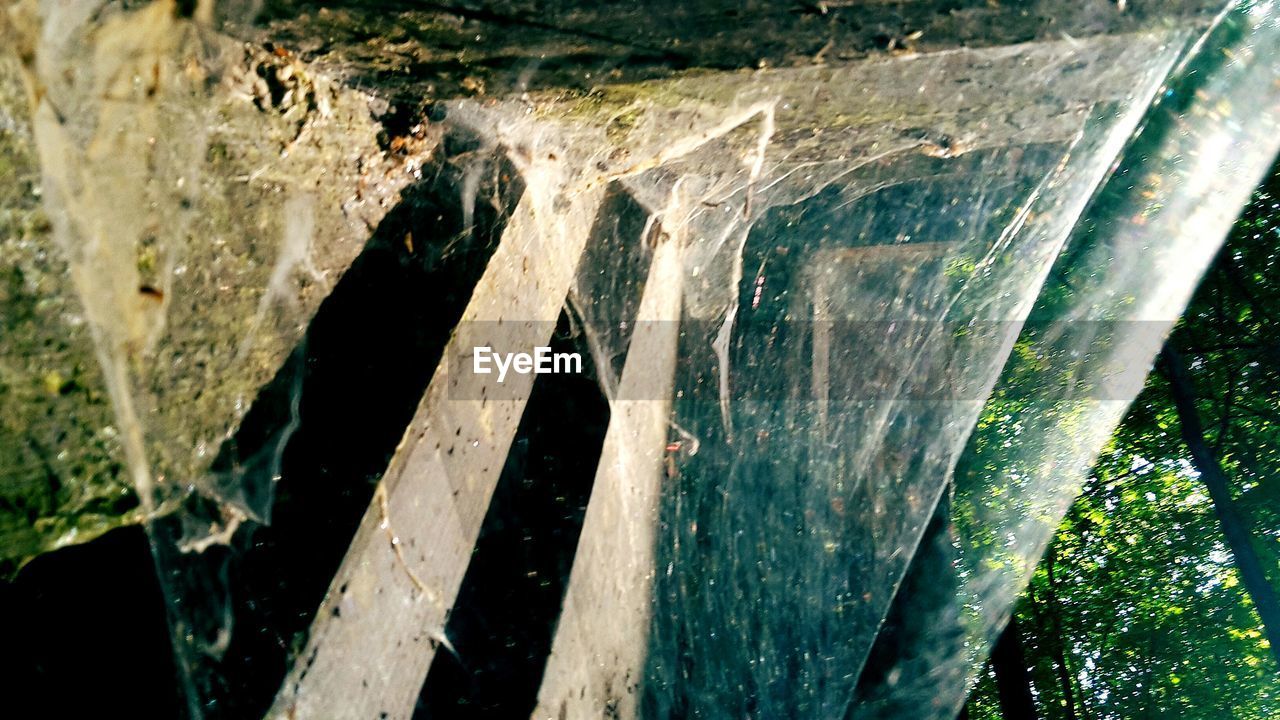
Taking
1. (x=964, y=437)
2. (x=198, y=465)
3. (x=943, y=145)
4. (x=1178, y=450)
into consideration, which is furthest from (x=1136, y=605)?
(x=198, y=465)

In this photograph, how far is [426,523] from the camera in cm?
142

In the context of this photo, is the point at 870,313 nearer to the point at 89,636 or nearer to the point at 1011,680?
the point at 89,636

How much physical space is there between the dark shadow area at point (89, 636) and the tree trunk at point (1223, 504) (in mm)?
10815

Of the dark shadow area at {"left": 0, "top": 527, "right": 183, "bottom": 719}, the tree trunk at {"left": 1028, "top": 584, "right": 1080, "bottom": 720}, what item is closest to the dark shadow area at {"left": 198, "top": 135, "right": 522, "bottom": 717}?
the dark shadow area at {"left": 0, "top": 527, "right": 183, "bottom": 719}

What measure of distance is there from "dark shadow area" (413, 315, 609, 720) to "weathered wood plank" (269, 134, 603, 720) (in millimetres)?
153

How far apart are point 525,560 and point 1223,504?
1015 cm

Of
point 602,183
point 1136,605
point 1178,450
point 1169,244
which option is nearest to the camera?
point 602,183

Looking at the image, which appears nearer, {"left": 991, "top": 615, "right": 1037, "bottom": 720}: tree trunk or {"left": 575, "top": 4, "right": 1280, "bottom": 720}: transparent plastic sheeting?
{"left": 575, "top": 4, "right": 1280, "bottom": 720}: transparent plastic sheeting

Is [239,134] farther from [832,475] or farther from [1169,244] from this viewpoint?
[1169,244]

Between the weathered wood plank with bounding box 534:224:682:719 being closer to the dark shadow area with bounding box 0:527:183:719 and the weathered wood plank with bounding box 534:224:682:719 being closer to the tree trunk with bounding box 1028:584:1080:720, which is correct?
the dark shadow area with bounding box 0:527:183:719

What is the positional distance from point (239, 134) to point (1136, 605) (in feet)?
45.3

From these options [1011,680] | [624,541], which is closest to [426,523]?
[624,541]

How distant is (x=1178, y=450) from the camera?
10.0 meters

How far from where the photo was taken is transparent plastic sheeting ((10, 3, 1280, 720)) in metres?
1.29
